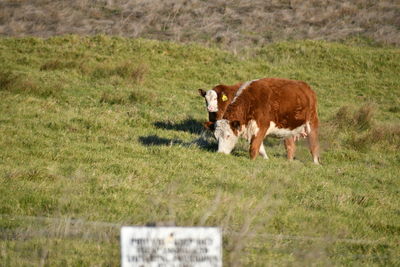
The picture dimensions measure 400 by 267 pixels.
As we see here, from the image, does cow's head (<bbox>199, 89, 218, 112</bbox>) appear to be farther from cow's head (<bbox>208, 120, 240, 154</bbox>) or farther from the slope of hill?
the slope of hill

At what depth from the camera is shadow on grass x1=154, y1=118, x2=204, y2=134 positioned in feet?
48.4

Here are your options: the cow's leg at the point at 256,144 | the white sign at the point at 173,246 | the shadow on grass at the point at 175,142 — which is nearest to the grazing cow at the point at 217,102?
the shadow on grass at the point at 175,142

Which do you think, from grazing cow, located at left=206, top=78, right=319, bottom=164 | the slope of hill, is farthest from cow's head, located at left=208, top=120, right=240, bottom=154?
the slope of hill

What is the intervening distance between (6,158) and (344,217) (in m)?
5.35

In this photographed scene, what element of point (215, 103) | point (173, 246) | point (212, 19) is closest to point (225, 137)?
point (215, 103)

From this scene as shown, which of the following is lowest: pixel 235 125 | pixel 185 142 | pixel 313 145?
pixel 313 145

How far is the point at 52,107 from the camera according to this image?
15.1 meters

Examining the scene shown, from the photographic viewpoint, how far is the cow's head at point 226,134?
449 inches

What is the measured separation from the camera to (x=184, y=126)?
15133mm

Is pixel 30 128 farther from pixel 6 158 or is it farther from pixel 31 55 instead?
pixel 31 55

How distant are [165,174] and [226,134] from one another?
8.75 ft

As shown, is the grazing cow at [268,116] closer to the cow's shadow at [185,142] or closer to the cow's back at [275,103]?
the cow's back at [275,103]

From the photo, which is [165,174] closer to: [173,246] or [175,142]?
[175,142]

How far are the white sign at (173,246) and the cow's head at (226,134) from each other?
25.7ft
